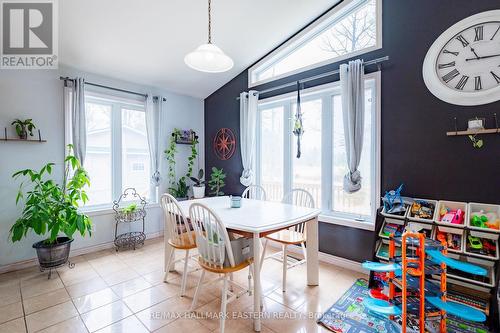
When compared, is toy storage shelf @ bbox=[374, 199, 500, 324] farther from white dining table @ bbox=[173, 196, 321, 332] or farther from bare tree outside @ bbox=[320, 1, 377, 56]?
bare tree outside @ bbox=[320, 1, 377, 56]

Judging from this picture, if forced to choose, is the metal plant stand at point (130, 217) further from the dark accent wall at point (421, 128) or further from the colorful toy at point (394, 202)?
the colorful toy at point (394, 202)

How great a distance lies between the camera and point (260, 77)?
147 inches

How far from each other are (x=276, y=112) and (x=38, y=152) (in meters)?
3.09

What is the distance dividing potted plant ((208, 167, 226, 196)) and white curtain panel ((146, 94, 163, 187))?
0.86 metres

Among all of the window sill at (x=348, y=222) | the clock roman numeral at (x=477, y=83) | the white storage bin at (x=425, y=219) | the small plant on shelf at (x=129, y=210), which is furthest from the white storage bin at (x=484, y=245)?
the small plant on shelf at (x=129, y=210)

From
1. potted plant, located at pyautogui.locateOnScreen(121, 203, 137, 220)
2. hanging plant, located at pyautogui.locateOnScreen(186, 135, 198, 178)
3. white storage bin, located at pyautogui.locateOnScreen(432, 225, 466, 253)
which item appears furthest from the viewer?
hanging plant, located at pyautogui.locateOnScreen(186, 135, 198, 178)

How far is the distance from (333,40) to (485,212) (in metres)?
2.36

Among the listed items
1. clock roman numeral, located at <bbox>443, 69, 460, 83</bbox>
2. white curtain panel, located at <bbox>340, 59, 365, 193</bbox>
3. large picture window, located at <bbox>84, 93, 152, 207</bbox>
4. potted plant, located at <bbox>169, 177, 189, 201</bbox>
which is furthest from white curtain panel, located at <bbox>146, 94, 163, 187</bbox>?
clock roman numeral, located at <bbox>443, 69, 460, 83</bbox>

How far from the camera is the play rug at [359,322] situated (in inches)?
68.3

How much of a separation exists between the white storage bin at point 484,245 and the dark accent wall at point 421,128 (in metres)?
0.35

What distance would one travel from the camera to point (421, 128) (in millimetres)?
2283

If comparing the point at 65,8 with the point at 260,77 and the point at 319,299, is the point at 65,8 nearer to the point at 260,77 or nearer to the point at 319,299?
the point at 260,77

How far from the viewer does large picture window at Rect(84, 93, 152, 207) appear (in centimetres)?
331

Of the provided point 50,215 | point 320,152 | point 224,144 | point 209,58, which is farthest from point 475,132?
point 50,215
